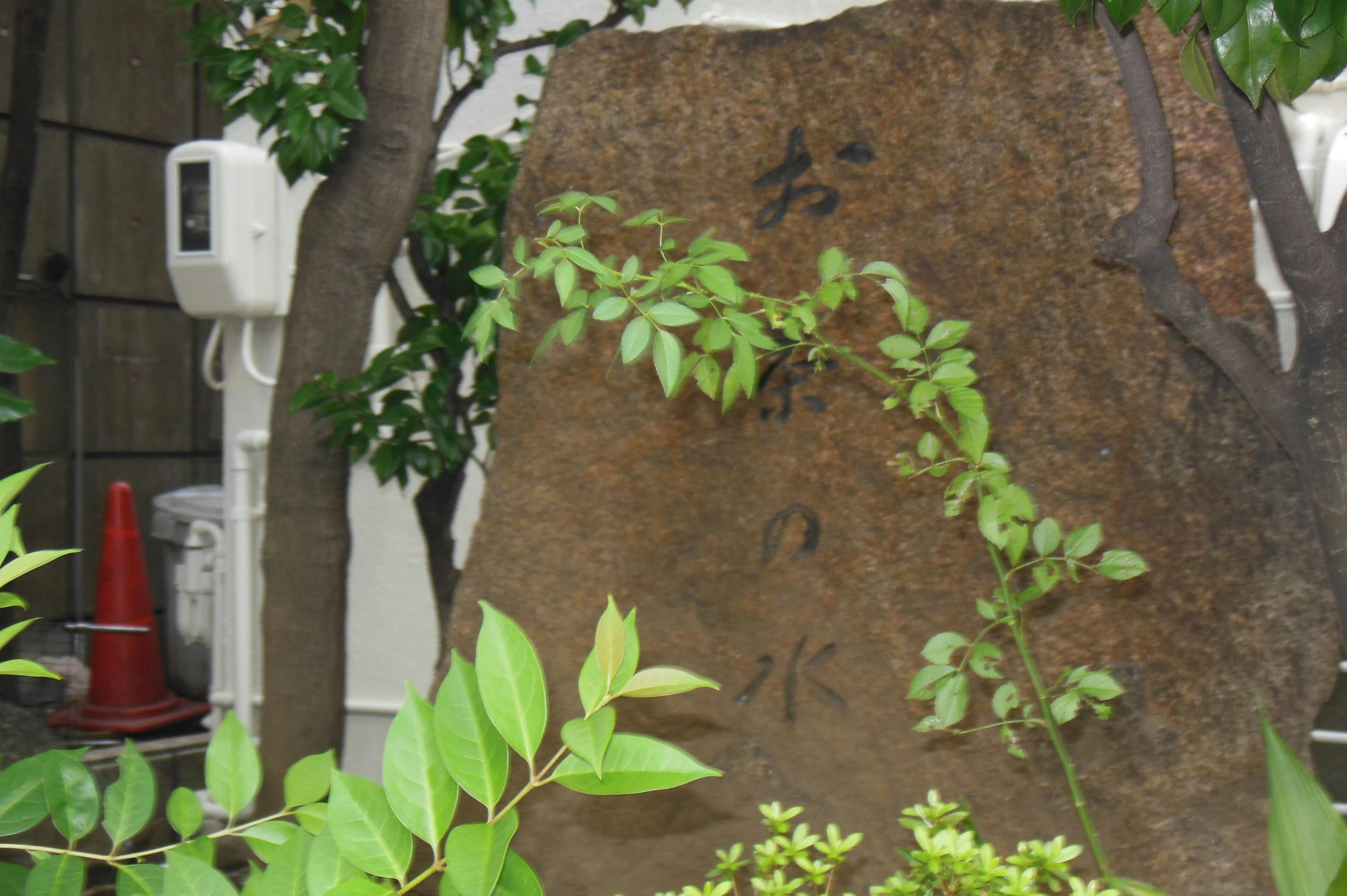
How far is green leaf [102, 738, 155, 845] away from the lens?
840 millimetres

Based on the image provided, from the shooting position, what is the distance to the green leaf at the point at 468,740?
2.05ft

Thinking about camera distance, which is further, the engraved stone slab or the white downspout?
the white downspout

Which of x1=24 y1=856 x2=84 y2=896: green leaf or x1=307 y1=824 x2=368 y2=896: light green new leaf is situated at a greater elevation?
x1=307 y1=824 x2=368 y2=896: light green new leaf

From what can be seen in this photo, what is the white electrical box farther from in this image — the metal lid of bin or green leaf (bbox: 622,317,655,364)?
green leaf (bbox: 622,317,655,364)

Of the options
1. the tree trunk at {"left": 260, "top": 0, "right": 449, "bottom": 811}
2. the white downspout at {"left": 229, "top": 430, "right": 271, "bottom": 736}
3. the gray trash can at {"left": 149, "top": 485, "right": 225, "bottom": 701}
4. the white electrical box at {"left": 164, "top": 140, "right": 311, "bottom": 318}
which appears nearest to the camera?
the tree trunk at {"left": 260, "top": 0, "right": 449, "bottom": 811}

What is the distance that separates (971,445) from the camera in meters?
1.36

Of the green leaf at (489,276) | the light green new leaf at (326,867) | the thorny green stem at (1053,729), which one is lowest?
the thorny green stem at (1053,729)

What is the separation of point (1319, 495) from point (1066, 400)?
0.57m

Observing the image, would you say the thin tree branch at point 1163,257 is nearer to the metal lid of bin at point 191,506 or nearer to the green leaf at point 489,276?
the green leaf at point 489,276

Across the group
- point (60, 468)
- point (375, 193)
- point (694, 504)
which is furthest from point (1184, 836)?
point (60, 468)

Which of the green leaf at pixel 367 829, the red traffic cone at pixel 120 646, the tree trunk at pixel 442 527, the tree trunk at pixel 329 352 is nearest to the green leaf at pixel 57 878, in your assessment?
the green leaf at pixel 367 829

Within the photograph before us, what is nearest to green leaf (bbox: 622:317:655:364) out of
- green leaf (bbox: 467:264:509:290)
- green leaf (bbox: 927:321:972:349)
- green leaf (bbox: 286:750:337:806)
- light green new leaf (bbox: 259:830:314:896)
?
green leaf (bbox: 467:264:509:290)

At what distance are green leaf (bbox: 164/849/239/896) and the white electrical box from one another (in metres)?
2.76

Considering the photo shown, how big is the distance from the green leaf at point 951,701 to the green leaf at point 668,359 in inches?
19.8
